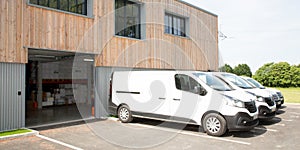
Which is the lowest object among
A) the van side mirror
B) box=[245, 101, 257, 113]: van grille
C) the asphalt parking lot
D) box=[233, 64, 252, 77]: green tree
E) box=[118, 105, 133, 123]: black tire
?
the asphalt parking lot

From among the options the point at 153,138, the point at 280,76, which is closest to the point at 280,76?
the point at 280,76

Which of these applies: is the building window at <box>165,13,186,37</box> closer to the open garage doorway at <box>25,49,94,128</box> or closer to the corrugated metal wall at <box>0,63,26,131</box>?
the open garage doorway at <box>25,49,94,128</box>

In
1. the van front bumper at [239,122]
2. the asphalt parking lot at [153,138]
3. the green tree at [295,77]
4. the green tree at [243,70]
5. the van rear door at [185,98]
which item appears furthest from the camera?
the green tree at [243,70]

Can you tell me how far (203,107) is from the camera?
771 cm

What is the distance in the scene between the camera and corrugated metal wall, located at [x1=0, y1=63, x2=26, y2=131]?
789cm

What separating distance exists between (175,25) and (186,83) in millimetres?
9524

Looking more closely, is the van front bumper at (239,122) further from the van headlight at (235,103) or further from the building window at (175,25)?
the building window at (175,25)

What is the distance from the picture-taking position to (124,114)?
9.88m

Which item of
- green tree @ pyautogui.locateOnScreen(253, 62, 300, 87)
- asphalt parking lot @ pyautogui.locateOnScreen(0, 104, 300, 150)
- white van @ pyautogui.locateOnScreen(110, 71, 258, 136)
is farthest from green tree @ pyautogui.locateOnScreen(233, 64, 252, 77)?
white van @ pyautogui.locateOnScreen(110, 71, 258, 136)

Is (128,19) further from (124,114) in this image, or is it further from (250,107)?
(250,107)

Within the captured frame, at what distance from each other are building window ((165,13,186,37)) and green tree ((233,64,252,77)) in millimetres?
55983

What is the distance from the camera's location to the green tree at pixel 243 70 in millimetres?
69450

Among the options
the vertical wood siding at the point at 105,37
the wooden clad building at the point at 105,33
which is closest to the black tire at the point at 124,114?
the wooden clad building at the point at 105,33

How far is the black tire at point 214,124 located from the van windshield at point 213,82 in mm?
976
